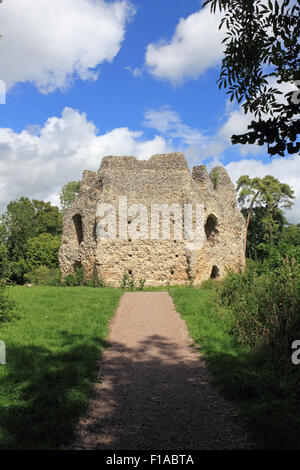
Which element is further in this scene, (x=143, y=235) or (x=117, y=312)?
Result: (x=143, y=235)

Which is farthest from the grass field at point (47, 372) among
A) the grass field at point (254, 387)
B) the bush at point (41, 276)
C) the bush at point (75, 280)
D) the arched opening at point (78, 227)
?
the bush at point (41, 276)

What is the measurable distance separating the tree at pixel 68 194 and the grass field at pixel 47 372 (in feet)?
104

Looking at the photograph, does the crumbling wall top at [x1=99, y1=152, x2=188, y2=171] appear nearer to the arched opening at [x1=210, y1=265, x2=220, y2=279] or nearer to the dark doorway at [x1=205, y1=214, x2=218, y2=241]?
the dark doorway at [x1=205, y1=214, x2=218, y2=241]

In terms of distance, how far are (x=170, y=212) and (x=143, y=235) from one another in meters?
2.14

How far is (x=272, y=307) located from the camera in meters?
7.11

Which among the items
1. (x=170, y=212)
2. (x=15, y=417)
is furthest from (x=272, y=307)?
(x=170, y=212)

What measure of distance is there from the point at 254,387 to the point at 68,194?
127ft

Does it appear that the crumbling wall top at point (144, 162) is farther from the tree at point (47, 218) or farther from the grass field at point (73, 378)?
the tree at point (47, 218)

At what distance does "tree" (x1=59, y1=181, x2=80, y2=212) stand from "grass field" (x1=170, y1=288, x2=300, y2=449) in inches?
1373

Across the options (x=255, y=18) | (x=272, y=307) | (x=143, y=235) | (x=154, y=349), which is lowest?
(x=154, y=349)

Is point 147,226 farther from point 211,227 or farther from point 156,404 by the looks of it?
point 156,404

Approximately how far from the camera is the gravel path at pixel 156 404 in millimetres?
3682
